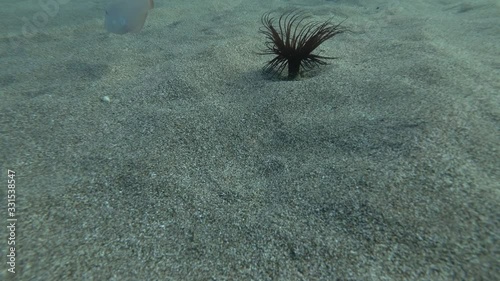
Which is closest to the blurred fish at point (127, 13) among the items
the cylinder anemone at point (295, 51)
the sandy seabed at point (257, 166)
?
the sandy seabed at point (257, 166)

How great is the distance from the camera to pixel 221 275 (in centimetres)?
154

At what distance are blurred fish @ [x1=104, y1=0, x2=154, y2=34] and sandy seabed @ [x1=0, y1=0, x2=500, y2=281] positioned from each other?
521mm

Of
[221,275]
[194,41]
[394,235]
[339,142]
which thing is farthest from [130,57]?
[394,235]

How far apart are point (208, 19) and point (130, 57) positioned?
2.47 metres

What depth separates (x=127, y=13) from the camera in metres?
3.73

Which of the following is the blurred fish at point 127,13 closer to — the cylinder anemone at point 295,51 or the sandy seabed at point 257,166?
Result: the sandy seabed at point 257,166

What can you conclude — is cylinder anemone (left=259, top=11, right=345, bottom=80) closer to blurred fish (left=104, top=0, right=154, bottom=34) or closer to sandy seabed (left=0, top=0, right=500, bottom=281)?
sandy seabed (left=0, top=0, right=500, bottom=281)

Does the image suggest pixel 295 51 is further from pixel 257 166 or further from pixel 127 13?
pixel 127 13

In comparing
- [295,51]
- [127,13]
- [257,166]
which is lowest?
[257,166]

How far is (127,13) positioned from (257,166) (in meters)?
2.74

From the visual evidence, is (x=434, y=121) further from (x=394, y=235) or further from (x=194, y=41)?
(x=194, y=41)

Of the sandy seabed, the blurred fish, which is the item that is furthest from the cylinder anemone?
the blurred fish

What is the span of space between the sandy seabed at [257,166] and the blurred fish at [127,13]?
1.71 feet

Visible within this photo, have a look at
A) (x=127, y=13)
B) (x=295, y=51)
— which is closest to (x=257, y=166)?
(x=295, y=51)
